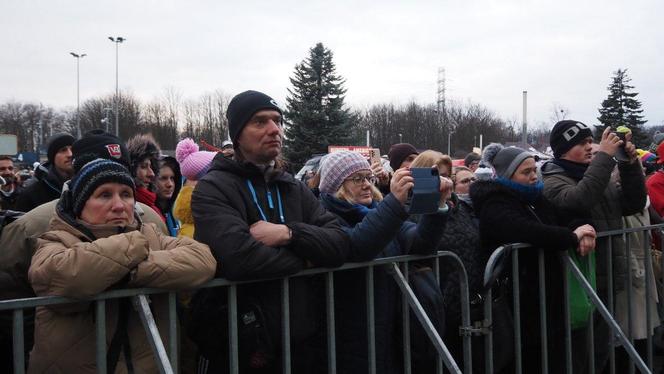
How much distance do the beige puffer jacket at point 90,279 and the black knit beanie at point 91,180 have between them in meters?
0.12

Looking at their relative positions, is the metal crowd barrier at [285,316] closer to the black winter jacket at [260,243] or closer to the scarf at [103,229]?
the black winter jacket at [260,243]

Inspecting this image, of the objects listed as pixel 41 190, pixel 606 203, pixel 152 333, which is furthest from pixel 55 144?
pixel 606 203

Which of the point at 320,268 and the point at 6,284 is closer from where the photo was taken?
the point at 6,284

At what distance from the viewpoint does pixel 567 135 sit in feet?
14.6

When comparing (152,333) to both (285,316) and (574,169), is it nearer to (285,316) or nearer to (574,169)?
(285,316)

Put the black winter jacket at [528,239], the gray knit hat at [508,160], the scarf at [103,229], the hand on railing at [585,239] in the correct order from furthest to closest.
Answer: the gray knit hat at [508,160]
the hand on railing at [585,239]
the black winter jacket at [528,239]
the scarf at [103,229]

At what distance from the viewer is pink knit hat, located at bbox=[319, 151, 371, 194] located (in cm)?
326

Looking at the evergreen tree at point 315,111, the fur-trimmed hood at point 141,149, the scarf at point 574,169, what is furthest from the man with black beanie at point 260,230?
the evergreen tree at point 315,111

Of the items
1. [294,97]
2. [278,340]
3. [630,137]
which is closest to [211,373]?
[278,340]

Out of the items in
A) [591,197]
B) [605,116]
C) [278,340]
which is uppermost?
[605,116]

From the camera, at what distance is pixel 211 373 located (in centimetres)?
268

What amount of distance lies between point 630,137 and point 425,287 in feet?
7.82

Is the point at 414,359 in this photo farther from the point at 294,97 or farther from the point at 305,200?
the point at 294,97

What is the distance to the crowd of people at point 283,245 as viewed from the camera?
2271mm
